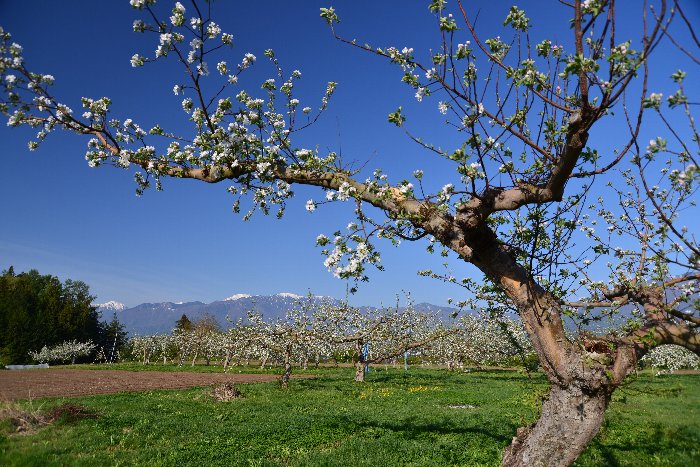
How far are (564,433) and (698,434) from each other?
1116 cm

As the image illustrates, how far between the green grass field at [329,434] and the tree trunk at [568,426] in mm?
579

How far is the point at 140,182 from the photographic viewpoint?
22.7 ft

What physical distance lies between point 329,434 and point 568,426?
8.15m

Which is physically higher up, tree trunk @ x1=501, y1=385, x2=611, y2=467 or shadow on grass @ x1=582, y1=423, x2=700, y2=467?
tree trunk @ x1=501, y1=385, x2=611, y2=467

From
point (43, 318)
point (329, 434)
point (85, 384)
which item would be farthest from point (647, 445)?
point (43, 318)

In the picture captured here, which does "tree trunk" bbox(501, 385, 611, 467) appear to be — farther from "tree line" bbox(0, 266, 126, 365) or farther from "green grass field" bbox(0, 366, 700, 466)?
"tree line" bbox(0, 266, 126, 365)

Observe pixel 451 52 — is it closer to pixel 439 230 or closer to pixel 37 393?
pixel 439 230

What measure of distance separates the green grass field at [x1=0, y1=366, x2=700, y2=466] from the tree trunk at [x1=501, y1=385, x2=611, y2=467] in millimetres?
579

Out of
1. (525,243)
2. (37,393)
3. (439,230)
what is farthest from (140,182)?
(37,393)

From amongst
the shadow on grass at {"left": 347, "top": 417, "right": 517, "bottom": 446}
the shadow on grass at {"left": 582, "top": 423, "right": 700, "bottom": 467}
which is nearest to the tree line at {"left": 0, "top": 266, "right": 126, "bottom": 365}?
the shadow on grass at {"left": 347, "top": 417, "right": 517, "bottom": 446}

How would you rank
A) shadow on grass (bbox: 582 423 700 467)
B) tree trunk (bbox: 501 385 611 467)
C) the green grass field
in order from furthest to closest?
1. shadow on grass (bbox: 582 423 700 467)
2. the green grass field
3. tree trunk (bbox: 501 385 611 467)

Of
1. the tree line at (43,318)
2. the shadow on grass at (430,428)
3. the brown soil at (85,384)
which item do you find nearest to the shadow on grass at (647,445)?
the shadow on grass at (430,428)

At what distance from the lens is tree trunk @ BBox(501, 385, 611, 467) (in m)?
4.79

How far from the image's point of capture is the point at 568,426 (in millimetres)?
4812
